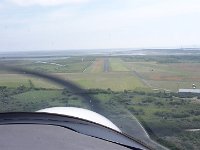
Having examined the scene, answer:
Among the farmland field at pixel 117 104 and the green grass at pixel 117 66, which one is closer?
the farmland field at pixel 117 104

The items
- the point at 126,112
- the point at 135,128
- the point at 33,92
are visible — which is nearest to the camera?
the point at 135,128

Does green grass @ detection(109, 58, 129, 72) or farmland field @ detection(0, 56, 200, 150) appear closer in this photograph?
farmland field @ detection(0, 56, 200, 150)

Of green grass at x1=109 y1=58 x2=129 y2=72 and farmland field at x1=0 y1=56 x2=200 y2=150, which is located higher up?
farmland field at x1=0 y1=56 x2=200 y2=150

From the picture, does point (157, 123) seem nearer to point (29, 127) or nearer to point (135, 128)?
point (135, 128)

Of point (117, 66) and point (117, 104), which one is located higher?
point (117, 104)

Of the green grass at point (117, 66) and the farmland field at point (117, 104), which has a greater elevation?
the farmland field at point (117, 104)

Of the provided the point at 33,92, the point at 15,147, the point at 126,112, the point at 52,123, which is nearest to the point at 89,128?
the point at 52,123

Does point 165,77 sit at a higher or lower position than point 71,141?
lower

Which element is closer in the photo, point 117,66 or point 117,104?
point 117,104

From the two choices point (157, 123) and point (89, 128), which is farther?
point (157, 123)

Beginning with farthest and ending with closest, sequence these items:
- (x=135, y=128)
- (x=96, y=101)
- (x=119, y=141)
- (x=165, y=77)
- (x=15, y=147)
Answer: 1. (x=165, y=77)
2. (x=96, y=101)
3. (x=135, y=128)
4. (x=119, y=141)
5. (x=15, y=147)

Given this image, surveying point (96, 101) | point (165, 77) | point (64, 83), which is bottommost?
point (165, 77)
